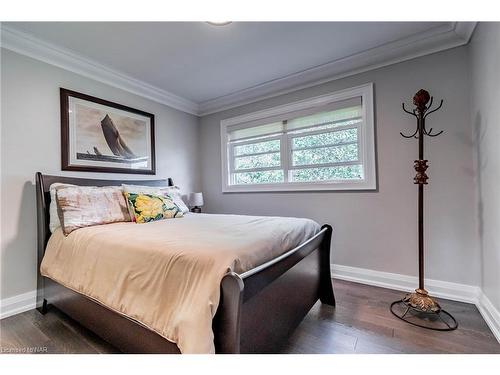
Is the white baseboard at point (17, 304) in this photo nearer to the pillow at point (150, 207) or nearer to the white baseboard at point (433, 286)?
the pillow at point (150, 207)

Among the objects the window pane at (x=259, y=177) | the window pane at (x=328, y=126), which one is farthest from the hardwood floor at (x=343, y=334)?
the window pane at (x=328, y=126)

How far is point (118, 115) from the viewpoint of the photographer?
2.88 metres

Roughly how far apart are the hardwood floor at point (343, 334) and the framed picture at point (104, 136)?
1.45 meters

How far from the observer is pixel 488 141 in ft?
5.80

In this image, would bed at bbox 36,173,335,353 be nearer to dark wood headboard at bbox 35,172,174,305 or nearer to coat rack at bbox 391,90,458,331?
dark wood headboard at bbox 35,172,174,305

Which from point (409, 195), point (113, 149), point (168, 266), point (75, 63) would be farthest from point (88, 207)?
point (409, 195)

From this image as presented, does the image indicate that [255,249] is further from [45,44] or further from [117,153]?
[45,44]

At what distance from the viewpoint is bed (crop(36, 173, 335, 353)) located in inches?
39.4

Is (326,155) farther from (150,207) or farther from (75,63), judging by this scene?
(75,63)

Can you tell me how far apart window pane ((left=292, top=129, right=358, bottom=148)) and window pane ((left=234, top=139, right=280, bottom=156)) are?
0.28 meters

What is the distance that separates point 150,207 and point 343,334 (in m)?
1.96

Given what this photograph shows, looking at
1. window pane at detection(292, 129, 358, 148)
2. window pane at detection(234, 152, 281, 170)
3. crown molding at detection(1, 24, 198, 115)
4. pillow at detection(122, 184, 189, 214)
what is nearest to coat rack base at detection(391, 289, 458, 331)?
window pane at detection(292, 129, 358, 148)

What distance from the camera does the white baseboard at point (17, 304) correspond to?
1.98 meters
